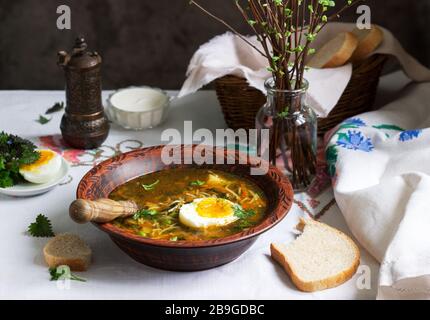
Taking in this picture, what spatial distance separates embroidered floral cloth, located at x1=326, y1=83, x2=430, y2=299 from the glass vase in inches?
3.1

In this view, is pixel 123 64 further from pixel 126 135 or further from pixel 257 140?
pixel 257 140

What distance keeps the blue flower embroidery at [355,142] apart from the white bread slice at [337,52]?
0.28 m

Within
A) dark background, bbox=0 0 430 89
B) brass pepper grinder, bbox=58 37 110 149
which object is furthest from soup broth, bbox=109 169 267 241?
dark background, bbox=0 0 430 89

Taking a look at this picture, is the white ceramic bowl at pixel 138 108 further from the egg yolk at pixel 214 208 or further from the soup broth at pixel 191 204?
the egg yolk at pixel 214 208

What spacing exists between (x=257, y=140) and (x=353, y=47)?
0.51 meters

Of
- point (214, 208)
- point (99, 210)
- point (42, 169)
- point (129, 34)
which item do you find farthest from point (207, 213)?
point (129, 34)

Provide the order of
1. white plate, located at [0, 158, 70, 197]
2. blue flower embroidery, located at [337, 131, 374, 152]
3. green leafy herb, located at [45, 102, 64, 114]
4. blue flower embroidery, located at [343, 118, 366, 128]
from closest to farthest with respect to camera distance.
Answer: white plate, located at [0, 158, 70, 197] → blue flower embroidery, located at [337, 131, 374, 152] → blue flower embroidery, located at [343, 118, 366, 128] → green leafy herb, located at [45, 102, 64, 114]

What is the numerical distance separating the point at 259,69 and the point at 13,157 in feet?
2.93

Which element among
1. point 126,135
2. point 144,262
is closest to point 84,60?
point 126,135

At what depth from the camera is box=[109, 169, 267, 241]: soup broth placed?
6.12 ft

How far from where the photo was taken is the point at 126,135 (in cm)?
259

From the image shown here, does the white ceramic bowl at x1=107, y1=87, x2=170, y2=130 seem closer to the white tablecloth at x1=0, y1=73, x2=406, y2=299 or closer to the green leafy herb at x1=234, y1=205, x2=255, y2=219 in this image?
the white tablecloth at x1=0, y1=73, x2=406, y2=299

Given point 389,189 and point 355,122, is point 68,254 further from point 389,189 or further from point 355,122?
point 355,122
